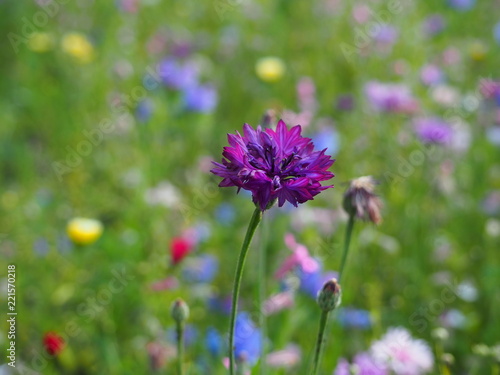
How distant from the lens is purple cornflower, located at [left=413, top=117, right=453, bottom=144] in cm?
194

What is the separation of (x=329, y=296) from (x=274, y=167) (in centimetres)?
22

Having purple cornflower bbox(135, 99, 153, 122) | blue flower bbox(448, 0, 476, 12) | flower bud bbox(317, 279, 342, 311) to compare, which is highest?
blue flower bbox(448, 0, 476, 12)

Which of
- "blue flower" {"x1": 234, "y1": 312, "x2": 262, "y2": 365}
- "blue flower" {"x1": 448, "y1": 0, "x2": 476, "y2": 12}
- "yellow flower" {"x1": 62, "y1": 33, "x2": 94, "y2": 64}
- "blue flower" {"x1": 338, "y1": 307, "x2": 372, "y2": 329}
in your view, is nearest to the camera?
"blue flower" {"x1": 234, "y1": 312, "x2": 262, "y2": 365}

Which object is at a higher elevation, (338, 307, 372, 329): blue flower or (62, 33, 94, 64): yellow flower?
(62, 33, 94, 64): yellow flower

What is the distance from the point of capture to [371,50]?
2.77 m

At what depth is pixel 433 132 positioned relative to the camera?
1.96 metres

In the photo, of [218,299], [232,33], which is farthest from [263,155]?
[232,33]

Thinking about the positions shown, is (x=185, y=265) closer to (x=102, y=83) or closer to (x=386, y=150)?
(x=386, y=150)

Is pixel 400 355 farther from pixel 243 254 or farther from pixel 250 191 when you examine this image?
pixel 243 254

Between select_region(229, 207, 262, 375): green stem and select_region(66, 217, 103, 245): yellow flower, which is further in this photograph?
select_region(66, 217, 103, 245): yellow flower

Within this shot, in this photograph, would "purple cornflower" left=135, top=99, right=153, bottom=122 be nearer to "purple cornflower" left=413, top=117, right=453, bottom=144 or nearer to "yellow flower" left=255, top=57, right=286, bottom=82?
"yellow flower" left=255, top=57, right=286, bottom=82

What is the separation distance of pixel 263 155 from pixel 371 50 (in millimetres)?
2139

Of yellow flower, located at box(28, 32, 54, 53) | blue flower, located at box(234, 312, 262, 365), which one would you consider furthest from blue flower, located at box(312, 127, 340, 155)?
yellow flower, located at box(28, 32, 54, 53)

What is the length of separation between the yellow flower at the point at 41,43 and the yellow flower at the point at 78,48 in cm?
6
